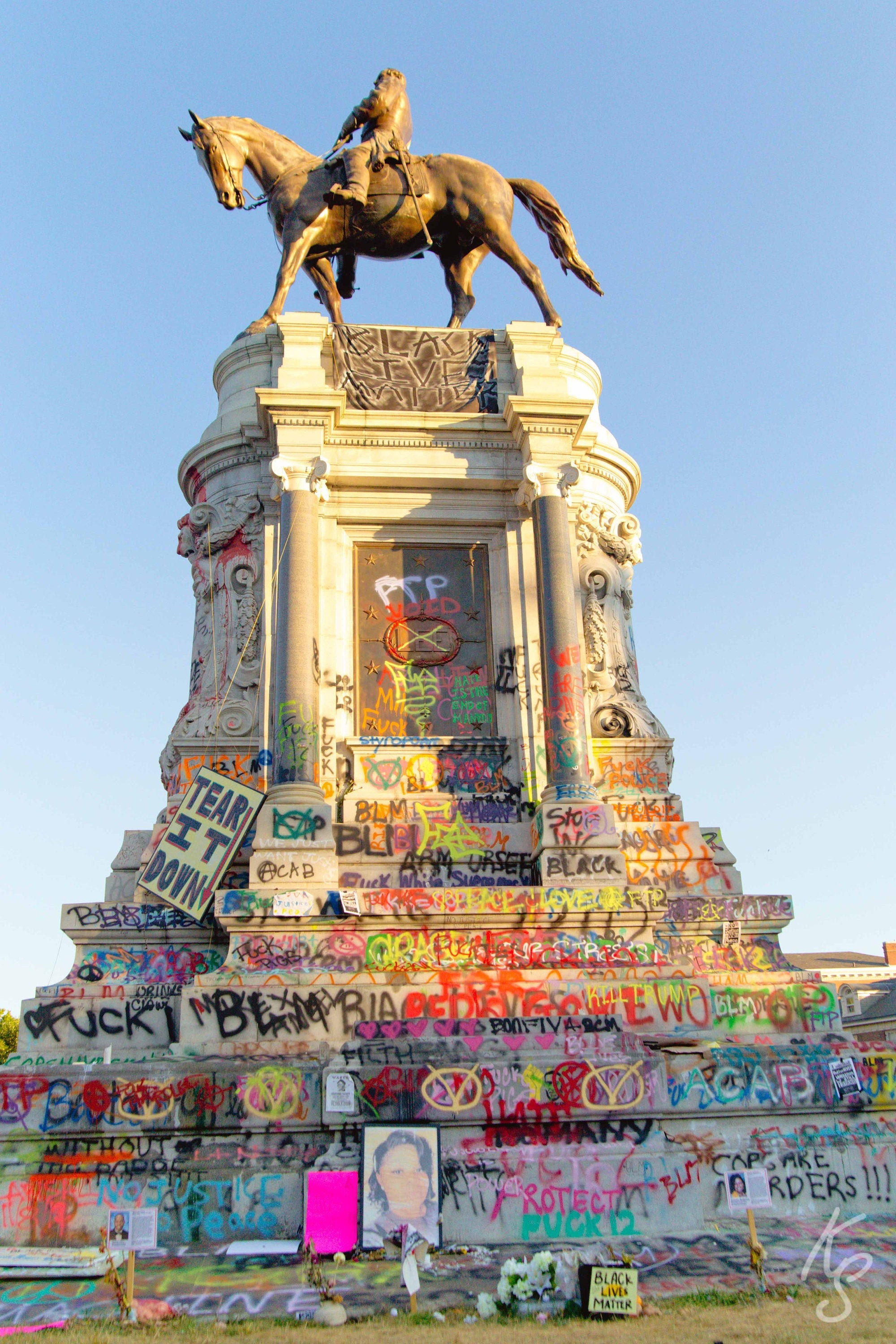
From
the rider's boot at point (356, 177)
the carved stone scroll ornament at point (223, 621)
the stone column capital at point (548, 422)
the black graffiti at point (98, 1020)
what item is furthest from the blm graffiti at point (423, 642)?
the rider's boot at point (356, 177)

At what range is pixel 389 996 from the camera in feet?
42.8

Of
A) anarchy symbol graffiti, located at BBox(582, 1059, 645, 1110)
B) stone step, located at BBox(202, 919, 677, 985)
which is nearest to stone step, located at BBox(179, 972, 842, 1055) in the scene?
stone step, located at BBox(202, 919, 677, 985)

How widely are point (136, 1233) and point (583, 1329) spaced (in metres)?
4.26

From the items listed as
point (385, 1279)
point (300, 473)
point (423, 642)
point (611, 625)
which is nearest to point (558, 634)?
point (423, 642)

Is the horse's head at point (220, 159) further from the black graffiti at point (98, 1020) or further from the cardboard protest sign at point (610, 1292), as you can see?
the cardboard protest sign at point (610, 1292)

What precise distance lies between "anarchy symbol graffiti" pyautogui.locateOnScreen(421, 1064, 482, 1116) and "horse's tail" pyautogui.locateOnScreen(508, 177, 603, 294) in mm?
15527

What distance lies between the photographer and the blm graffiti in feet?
57.9

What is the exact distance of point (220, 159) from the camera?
1950cm

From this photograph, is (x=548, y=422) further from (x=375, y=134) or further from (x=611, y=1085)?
(x=611, y=1085)

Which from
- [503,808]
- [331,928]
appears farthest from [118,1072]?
[503,808]

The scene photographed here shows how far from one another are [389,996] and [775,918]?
640 centimetres

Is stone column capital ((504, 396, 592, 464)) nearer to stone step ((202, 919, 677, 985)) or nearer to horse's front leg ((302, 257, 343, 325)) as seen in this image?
horse's front leg ((302, 257, 343, 325))

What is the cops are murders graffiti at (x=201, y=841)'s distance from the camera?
1562 cm

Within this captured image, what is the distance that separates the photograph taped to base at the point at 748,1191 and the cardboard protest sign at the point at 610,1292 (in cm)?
322
